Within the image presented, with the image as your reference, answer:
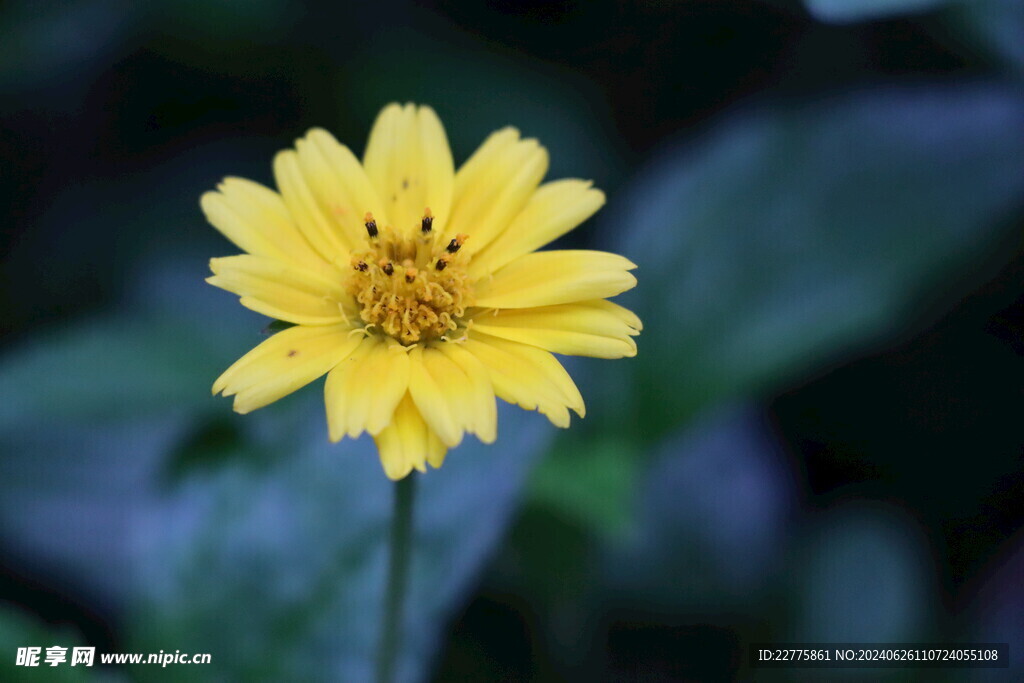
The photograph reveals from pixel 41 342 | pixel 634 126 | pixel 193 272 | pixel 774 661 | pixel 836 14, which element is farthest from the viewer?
pixel 634 126

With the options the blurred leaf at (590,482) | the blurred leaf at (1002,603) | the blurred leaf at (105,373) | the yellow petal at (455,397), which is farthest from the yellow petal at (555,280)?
the blurred leaf at (1002,603)

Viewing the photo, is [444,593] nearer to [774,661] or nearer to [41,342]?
[774,661]

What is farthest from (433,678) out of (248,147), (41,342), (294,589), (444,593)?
(248,147)

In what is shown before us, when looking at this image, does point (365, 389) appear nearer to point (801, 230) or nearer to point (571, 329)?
point (571, 329)

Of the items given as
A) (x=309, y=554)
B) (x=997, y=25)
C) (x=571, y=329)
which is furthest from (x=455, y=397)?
(x=997, y=25)

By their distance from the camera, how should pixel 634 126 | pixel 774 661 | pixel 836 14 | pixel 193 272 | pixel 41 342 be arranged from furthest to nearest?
pixel 634 126 → pixel 193 272 → pixel 41 342 → pixel 774 661 → pixel 836 14

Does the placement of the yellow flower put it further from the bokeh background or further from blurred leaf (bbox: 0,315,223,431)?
blurred leaf (bbox: 0,315,223,431)

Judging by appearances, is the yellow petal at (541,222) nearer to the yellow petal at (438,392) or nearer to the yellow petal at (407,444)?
the yellow petal at (438,392)
